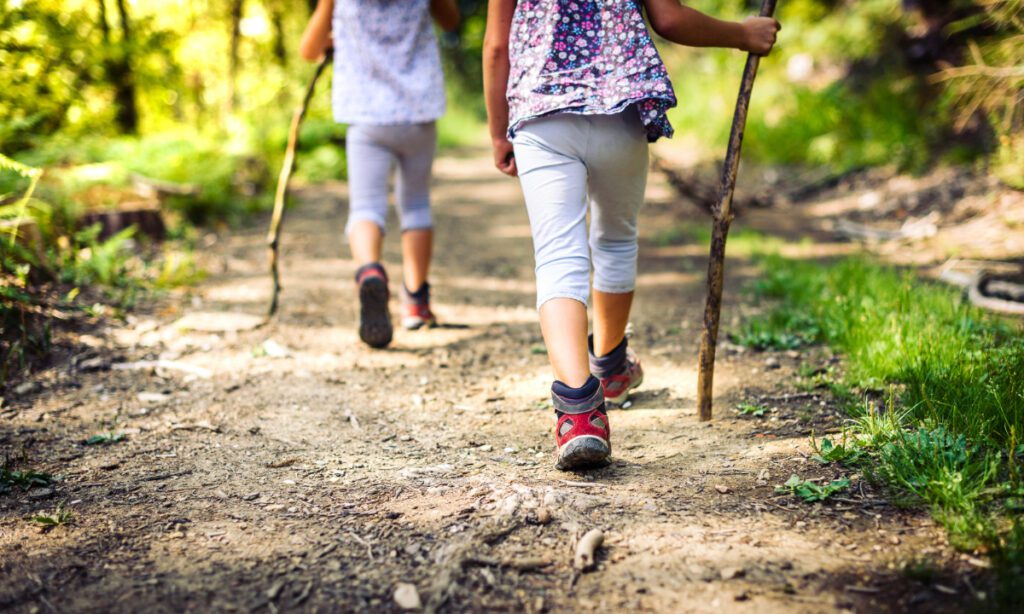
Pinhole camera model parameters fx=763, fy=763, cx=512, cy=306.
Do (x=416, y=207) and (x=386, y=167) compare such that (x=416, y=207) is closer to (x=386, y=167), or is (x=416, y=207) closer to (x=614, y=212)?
(x=386, y=167)

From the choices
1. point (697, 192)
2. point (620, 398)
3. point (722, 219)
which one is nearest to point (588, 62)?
point (722, 219)

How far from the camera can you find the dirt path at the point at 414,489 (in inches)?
69.5

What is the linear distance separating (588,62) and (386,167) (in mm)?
1870

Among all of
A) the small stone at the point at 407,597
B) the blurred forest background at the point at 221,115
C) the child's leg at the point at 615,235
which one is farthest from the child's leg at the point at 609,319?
the blurred forest background at the point at 221,115

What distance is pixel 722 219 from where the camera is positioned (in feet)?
8.75

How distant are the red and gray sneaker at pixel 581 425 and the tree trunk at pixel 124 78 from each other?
18.7 ft

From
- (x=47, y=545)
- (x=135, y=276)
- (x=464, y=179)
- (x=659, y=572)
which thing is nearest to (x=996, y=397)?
(x=659, y=572)

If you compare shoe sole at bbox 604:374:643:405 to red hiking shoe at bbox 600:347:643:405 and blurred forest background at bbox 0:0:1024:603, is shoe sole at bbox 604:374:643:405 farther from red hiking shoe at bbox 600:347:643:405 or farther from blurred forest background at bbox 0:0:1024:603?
blurred forest background at bbox 0:0:1024:603

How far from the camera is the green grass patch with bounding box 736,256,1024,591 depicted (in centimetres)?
193

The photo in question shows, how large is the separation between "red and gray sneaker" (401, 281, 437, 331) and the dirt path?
110 mm

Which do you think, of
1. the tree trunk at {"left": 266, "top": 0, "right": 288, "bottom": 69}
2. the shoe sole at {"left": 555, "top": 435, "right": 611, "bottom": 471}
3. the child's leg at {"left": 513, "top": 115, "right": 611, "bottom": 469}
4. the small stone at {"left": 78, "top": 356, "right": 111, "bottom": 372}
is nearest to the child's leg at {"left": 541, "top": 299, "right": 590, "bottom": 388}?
the child's leg at {"left": 513, "top": 115, "right": 611, "bottom": 469}

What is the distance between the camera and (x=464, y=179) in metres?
10.0

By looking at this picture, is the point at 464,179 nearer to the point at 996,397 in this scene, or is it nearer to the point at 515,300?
the point at 515,300

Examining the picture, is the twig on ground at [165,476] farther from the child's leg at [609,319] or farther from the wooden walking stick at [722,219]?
the wooden walking stick at [722,219]
